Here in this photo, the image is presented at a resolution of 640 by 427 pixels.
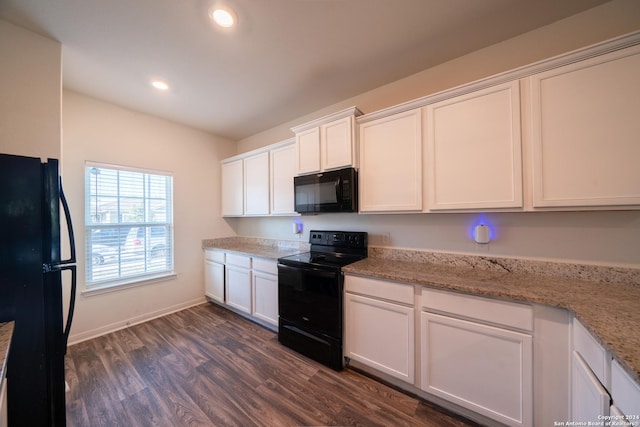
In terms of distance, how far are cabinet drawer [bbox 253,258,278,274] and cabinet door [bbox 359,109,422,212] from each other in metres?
1.18

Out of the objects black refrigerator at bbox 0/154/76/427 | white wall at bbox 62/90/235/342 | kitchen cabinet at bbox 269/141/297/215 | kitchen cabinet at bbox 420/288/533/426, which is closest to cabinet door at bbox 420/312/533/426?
kitchen cabinet at bbox 420/288/533/426

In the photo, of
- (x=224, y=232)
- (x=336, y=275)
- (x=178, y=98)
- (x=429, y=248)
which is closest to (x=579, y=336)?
(x=429, y=248)

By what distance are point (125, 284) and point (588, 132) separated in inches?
173

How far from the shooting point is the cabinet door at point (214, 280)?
321 centimetres

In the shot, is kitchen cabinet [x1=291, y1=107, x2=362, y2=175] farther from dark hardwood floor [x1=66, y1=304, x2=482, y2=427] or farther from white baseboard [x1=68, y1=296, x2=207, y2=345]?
white baseboard [x1=68, y1=296, x2=207, y2=345]

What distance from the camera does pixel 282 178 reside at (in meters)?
2.85

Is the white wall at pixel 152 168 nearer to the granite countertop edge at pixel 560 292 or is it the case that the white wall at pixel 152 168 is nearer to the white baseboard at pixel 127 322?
the white baseboard at pixel 127 322

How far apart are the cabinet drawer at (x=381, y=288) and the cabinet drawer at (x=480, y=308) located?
4.5 inches

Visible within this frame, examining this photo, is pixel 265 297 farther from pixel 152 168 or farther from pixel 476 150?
pixel 476 150

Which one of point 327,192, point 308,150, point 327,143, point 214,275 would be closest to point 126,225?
point 214,275

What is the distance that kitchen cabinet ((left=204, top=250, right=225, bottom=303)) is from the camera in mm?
3212

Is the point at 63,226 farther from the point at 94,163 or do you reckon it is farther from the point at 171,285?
the point at 171,285

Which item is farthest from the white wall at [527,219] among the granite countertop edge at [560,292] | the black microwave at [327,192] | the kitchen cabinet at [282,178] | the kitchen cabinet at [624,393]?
the kitchen cabinet at [624,393]

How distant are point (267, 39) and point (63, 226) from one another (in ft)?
8.91
